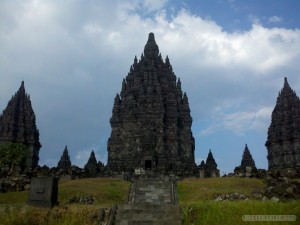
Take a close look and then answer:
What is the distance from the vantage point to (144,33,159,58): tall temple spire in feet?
221

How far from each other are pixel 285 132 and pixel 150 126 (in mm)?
22906

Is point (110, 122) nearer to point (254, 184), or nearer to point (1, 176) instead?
point (1, 176)

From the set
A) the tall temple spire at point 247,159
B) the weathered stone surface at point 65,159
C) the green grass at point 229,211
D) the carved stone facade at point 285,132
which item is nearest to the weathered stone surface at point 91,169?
the weathered stone surface at point 65,159

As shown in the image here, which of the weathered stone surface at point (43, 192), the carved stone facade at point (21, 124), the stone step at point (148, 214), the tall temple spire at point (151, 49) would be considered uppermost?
the tall temple spire at point (151, 49)

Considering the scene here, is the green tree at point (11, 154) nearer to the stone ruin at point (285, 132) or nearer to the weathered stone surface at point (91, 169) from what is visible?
the weathered stone surface at point (91, 169)

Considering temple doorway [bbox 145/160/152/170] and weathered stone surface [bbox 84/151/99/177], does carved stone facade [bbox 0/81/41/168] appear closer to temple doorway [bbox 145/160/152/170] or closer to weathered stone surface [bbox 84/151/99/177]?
weathered stone surface [bbox 84/151/99/177]

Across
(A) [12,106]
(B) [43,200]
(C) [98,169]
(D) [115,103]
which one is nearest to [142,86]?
(D) [115,103]

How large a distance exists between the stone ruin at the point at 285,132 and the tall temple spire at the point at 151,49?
23.7 metres

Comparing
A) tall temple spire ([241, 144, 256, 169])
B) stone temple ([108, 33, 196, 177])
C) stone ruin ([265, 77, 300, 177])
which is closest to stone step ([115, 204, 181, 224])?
stone temple ([108, 33, 196, 177])

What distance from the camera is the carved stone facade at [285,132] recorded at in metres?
60.2

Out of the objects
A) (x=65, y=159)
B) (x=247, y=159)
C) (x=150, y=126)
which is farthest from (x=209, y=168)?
(x=65, y=159)

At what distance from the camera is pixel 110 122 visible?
6000 cm

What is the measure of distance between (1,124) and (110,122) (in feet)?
64.7

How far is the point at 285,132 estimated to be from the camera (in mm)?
61938
